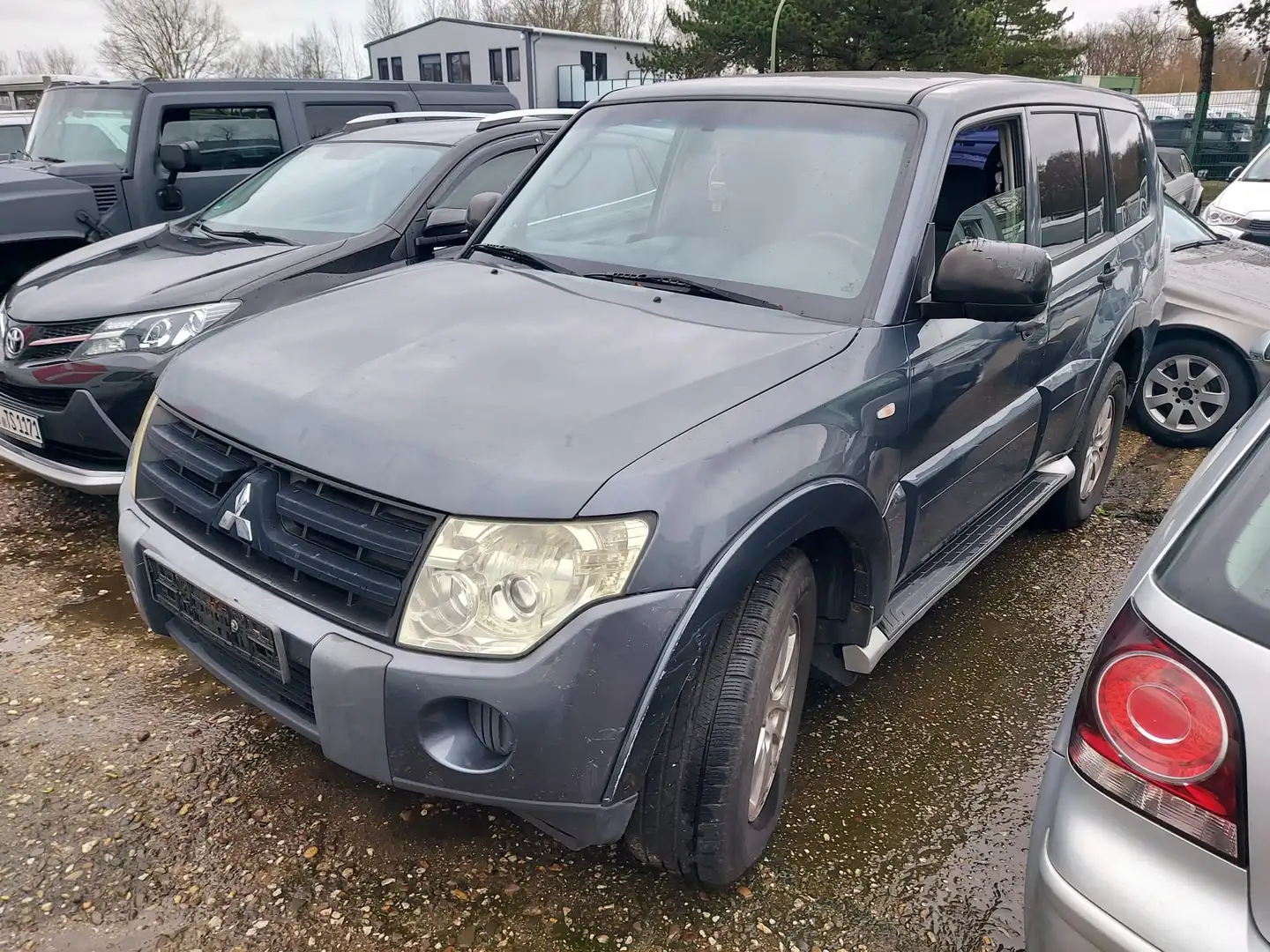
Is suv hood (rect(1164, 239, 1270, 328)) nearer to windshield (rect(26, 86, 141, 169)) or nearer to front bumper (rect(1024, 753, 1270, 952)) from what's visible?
front bumper (rect(1024, 753, 1270, 952))

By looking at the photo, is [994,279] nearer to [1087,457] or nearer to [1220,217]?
[1087,457]

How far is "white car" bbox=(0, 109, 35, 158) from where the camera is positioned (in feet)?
38.9

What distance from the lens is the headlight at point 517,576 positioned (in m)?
1.76

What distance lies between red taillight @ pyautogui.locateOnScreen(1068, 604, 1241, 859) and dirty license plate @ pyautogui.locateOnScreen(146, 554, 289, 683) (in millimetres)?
1556

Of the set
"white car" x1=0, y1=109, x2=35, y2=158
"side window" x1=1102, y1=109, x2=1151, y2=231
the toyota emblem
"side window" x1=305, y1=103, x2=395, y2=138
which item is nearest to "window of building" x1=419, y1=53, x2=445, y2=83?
"white car" x1=0, y1=109, x2=35, y2=158

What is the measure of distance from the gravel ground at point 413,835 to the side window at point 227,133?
14.8 feet

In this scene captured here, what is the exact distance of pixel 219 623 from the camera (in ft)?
6.98

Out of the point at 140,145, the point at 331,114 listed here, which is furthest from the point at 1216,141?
the point at 140,145

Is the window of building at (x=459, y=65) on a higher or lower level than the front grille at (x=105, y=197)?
higher

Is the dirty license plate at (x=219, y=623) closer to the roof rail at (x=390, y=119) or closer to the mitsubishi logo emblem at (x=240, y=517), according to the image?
the mitsubishi logo emblem at (x=240, y=517)

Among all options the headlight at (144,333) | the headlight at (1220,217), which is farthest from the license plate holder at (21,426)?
the headlight at (1220,217)

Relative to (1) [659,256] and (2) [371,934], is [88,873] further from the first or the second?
(1) [659,256]

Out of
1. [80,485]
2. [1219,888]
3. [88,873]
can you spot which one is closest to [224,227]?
[80,485]

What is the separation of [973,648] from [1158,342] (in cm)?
341
